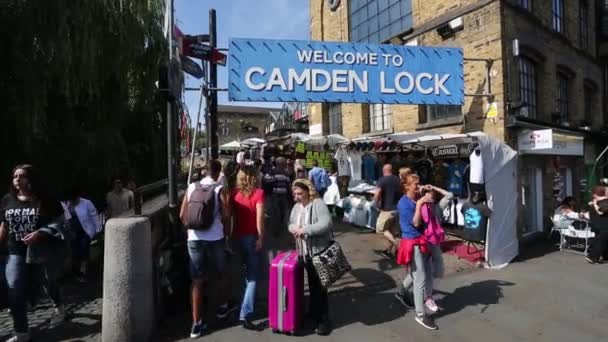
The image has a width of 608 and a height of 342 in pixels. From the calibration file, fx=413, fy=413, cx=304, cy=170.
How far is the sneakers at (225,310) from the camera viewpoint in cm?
493

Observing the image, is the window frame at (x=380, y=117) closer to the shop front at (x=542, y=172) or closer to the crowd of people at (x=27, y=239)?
the shop front at (x=542, y=172)

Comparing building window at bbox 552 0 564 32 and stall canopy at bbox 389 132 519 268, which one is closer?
stall canopy at bbox 389 132 519 268

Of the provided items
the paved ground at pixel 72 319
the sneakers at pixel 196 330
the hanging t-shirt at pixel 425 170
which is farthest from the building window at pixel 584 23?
the paved ground at pixel 72 319

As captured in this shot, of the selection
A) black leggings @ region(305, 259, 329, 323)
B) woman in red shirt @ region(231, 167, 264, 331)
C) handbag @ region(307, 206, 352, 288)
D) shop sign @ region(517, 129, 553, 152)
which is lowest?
black leggings @ region(305, 259, 329, 323)

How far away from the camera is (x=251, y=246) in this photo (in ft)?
15.8

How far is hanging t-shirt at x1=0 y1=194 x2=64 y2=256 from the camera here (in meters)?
4.34

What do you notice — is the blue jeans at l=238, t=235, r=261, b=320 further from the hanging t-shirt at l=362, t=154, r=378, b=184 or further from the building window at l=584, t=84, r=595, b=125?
the building window at l=584, t=84, r=595, b=125

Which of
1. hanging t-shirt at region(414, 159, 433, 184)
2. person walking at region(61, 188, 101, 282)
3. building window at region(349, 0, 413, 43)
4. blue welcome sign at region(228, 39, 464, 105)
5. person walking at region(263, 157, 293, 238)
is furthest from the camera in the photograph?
building window at region(349, 0, 413, 43)

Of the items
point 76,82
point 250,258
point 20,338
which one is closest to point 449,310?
point 250,258

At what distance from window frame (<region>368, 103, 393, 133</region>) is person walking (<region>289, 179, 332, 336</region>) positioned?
27.7 feet

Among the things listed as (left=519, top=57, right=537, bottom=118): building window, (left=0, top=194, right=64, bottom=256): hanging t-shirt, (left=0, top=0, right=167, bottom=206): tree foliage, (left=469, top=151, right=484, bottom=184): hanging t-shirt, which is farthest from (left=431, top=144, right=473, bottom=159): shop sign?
(left=0, top=194, right=64, bottom=256): hanging t-shirt

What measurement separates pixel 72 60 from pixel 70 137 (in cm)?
143

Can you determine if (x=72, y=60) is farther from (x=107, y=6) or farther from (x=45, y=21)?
(x=107, y=6)

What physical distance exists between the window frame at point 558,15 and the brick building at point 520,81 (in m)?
0.03
